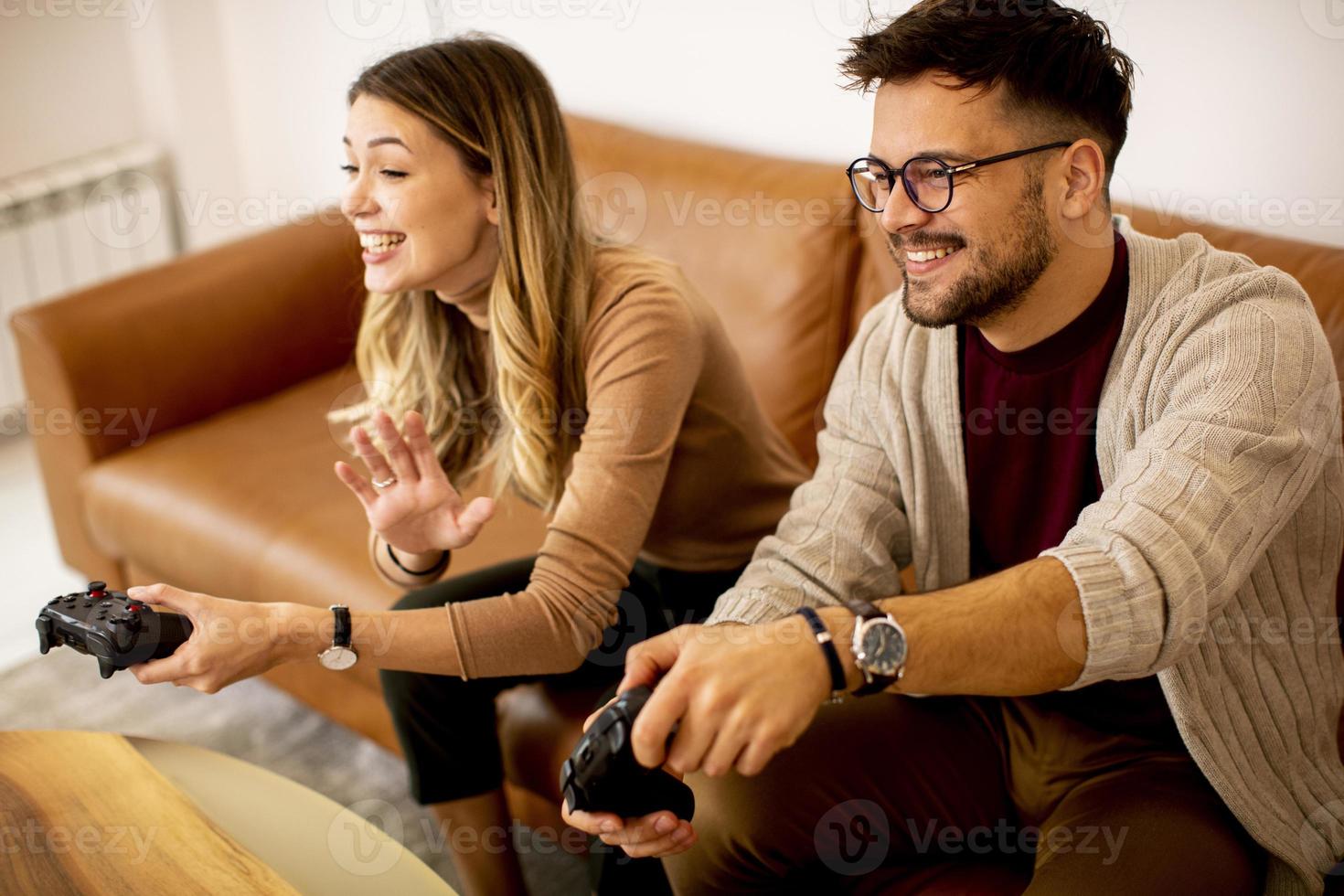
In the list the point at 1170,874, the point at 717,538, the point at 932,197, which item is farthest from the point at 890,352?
the point at 1170,874

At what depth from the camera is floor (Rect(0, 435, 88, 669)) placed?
2459 millimetres

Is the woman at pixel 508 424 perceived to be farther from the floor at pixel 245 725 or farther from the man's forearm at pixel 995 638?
the man's forearm at pixel 995 638

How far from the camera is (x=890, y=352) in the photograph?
142 cm

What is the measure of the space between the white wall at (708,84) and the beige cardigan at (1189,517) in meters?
0.53

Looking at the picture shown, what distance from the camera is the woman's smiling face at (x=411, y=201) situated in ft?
4.93

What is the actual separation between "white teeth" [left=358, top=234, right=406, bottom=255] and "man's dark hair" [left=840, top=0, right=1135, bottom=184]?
2.01 ft

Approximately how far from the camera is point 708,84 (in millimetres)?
2260

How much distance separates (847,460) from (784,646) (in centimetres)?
46
